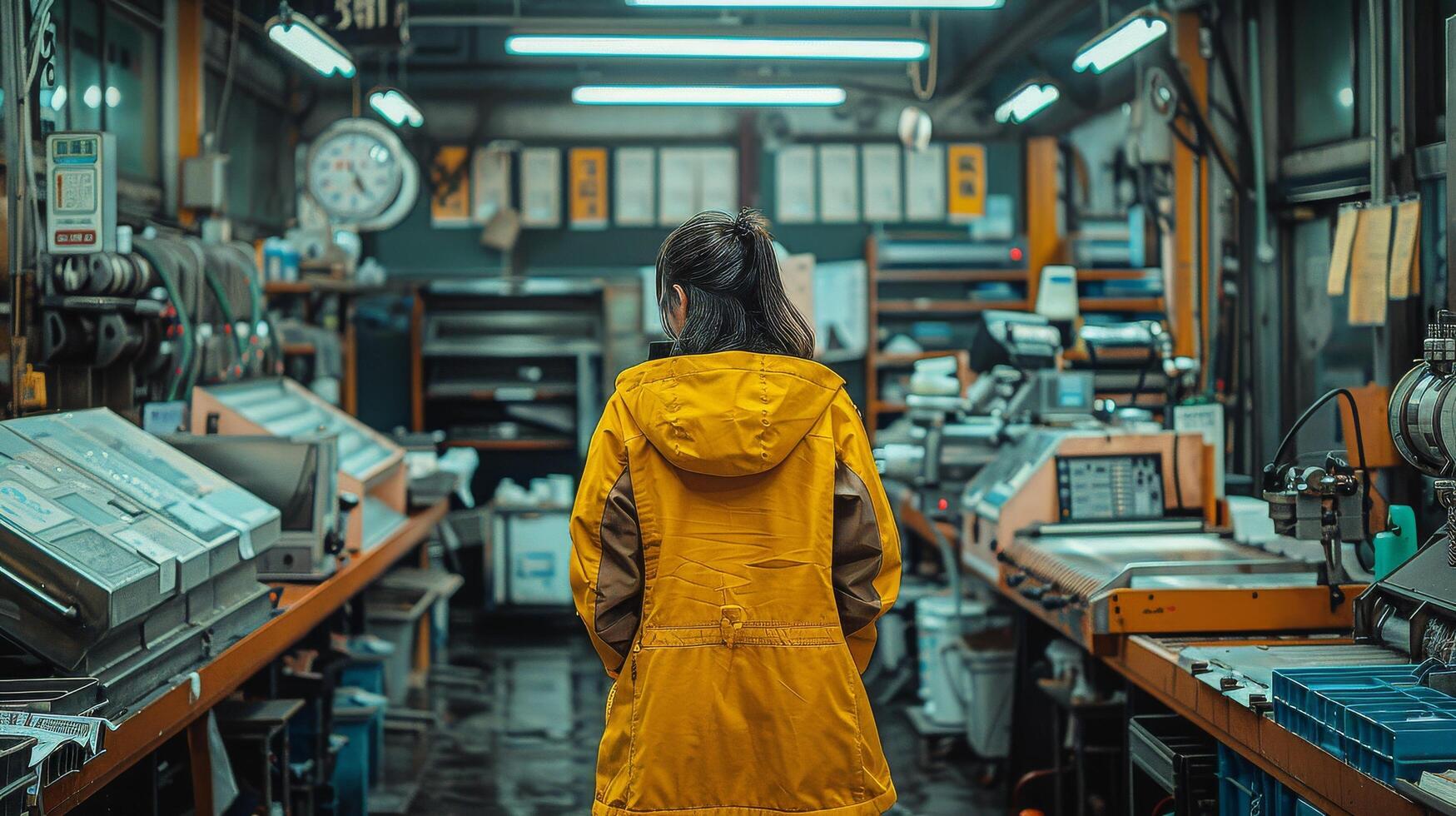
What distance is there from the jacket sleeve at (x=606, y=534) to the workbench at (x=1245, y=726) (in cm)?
120

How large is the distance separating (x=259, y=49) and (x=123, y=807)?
5.99 m

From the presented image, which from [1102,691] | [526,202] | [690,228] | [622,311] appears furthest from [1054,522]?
[526,202]

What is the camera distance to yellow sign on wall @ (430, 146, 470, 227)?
8.73 meters

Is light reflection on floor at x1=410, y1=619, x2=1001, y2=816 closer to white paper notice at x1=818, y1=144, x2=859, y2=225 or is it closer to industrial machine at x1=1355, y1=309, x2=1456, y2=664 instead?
industrial machine at x1=1355, y1=309, x2=1456, y2=664

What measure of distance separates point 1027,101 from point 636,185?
11.1ft

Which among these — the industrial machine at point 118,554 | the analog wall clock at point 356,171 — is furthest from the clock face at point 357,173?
the industrial machine at point 118,554

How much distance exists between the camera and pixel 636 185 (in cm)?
883

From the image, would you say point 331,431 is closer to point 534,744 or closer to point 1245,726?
point 534,744

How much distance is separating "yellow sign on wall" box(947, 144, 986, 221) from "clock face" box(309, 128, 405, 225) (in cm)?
394

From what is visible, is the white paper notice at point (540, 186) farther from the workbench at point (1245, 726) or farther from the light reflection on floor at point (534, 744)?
the workbench at point (1245, 726)

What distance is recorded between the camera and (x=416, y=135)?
28.3 ft

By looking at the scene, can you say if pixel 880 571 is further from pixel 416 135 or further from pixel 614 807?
pixel 416 135

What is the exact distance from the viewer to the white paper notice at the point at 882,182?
8.77 m

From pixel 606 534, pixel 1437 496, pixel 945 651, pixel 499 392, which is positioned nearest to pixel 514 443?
pixel 499 392
